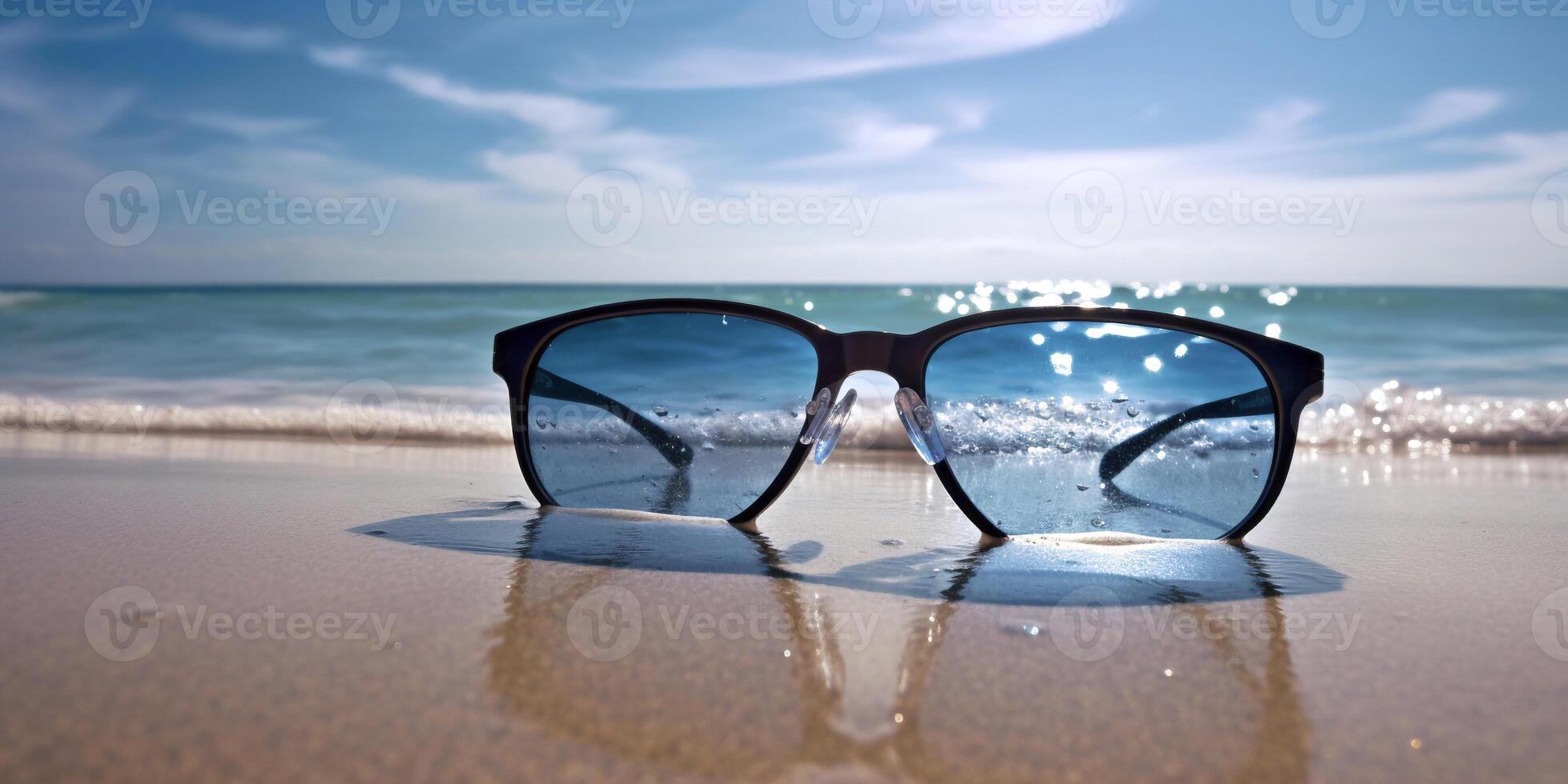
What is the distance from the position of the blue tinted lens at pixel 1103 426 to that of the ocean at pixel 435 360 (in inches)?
39.0

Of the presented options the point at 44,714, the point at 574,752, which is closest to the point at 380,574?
the point at 44,714

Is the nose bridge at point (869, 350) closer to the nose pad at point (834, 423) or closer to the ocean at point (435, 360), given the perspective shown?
the nose pad at point (834, 423)


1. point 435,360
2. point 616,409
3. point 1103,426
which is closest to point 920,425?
point 1103,426

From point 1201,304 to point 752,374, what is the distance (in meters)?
17.0

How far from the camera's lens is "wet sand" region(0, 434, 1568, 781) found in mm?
612

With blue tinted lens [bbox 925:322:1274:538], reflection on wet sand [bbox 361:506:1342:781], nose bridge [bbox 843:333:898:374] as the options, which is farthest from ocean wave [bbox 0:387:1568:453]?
reflection on wet sand [bbox 361:506:1342:781]

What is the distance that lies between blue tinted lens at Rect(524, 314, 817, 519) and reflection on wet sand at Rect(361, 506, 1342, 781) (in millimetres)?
297

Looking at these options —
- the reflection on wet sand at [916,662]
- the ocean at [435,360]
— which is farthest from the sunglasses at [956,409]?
the ocean at [435,360]

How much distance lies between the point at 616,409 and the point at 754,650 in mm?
901

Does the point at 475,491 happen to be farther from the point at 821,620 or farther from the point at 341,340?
the point at 341,340

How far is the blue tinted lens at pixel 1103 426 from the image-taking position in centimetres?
146

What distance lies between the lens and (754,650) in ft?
2.74

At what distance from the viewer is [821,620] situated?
37.0 inches

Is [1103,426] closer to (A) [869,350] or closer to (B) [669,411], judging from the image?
(A) [869,350]
